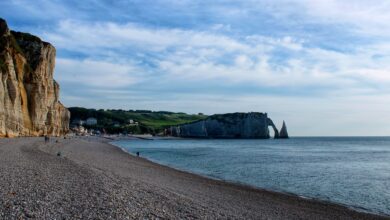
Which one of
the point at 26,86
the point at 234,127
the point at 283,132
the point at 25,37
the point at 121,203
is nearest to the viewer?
the point at 121,203

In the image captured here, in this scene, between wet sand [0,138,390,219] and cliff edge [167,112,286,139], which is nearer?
wet sand [0,138,390,219]

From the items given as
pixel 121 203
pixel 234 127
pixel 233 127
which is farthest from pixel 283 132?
pixel 121 203

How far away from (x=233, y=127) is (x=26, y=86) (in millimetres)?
127740

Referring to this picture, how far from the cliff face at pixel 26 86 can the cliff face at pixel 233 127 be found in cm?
10688

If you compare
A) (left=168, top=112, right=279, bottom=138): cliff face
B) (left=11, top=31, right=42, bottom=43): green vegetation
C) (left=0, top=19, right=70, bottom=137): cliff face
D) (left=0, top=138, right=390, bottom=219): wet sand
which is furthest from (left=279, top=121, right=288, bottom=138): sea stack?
(left=0, top=138, right=390, bottom=219): wet sand

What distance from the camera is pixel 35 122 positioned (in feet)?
221

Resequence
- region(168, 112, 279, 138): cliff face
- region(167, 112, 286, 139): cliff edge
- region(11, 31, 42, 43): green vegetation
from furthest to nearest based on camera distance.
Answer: region(168, 112, 279, 138): cliff face → region(167, 112, 286, 139): cliff edge → region(11, 31, 42, 43): green vegetation

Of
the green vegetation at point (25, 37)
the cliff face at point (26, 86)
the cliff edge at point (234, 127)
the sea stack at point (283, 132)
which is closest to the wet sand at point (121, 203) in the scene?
the cliff face at point (26, 86)

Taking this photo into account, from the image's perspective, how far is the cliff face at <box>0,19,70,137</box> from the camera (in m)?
52.2

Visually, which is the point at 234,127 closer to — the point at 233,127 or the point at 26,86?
the point at 233,127

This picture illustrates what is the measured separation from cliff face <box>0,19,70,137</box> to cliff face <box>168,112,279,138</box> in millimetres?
106881

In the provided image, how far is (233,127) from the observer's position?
600ft

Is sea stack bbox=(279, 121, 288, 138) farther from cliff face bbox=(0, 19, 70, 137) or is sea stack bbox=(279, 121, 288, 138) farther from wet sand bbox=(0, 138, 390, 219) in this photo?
wet sand bbox=(0, 138, 390, 219)

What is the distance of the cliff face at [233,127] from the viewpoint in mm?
176500
